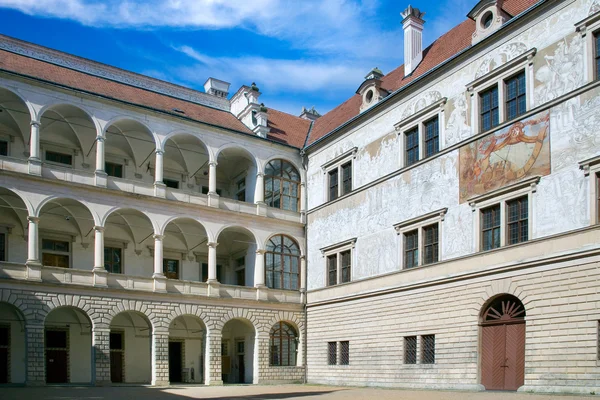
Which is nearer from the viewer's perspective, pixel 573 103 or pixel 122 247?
pixel 573 103

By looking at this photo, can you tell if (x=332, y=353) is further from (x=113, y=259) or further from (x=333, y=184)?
(x=113, y=259)

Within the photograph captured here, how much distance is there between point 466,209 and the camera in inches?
826

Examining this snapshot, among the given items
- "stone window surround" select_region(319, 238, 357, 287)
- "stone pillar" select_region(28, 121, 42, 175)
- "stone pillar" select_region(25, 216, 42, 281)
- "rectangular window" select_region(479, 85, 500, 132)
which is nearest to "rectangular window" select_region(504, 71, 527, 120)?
"rectangular window" select_region(479, 85, 500, 132)

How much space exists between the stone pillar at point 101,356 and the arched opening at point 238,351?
5.82 meters

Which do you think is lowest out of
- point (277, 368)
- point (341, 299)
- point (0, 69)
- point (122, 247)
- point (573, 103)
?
point (277, 368)

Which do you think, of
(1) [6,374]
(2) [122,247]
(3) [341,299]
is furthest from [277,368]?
(1) [6,374]

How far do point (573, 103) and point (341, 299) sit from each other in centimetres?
1214

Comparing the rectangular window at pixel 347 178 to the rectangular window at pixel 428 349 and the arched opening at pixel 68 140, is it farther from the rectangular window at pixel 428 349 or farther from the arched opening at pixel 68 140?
Answer: the arched opening at pixel 68 140

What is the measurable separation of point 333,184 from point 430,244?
7.22 meters

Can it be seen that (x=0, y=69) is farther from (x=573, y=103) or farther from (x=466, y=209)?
(x=573, y=103)

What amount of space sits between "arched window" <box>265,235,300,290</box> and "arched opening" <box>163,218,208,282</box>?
320 cm

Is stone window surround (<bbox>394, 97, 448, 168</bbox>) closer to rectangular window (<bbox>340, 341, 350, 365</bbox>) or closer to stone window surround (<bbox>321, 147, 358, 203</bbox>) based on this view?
stone window surround (<bbox>321, 147, 358, 203</bbox>)

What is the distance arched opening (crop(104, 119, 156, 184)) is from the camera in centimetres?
2873

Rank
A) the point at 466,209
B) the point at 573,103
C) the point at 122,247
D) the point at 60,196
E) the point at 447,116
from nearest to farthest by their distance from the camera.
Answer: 1. the point at 573,103
2. the point at 466,209
3. the point at 447,116
4. the point at 60,196
5. the point at 122,247
